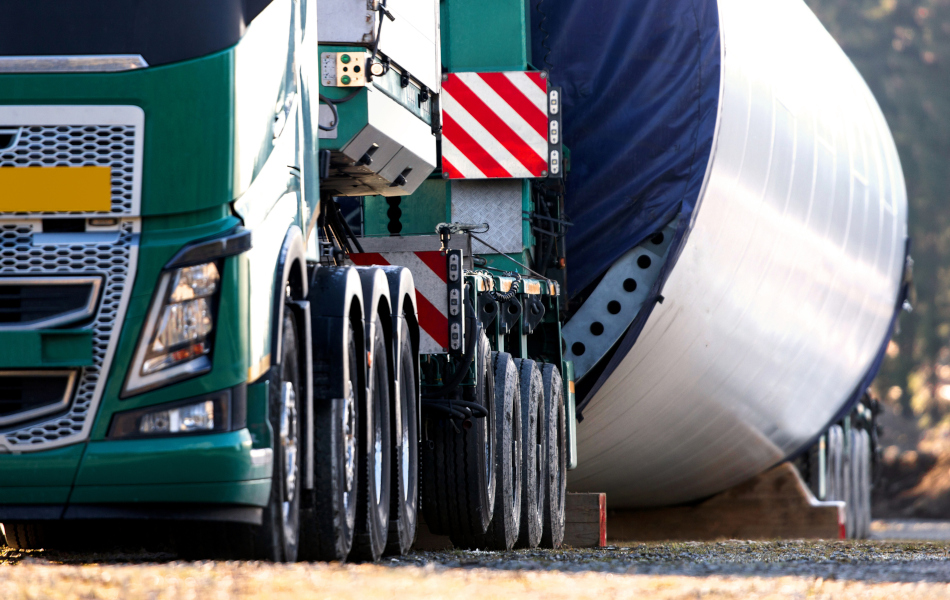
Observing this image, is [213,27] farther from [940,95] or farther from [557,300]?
[940,95]

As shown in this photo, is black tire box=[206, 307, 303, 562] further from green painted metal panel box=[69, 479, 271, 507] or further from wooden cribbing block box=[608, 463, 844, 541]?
wooden cribbing block box=[608, 463, 844, 541]

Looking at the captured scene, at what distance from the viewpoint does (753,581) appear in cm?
487

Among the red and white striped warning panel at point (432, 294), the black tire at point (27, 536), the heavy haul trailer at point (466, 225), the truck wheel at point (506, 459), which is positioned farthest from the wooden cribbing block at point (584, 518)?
the black tire at point (27, 536)

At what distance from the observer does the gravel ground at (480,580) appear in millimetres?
4137

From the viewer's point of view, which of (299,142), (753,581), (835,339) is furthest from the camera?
(835,339)

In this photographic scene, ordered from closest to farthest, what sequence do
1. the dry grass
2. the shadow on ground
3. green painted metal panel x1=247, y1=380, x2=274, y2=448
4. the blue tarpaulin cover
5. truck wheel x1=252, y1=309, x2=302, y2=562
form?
1. the dry grass
2. green painted metal panel x1=247, y1=380, x2=274, y2=448
3. truck wheel x1=252, y1=309, x2=302, y2=562
4. the shadow on ground
5. the blue tarpaulin cover

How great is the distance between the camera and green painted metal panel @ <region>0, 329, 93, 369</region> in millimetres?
4902

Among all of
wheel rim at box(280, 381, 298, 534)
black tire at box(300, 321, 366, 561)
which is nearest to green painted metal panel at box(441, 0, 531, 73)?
black tire at box(300, 321, 366, 561)

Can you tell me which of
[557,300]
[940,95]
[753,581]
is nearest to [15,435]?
[753,581]

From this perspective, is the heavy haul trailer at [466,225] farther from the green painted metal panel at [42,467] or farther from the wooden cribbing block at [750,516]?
the wooden cribbing block at [750,516]

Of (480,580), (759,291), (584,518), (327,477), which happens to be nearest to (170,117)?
(327,477)

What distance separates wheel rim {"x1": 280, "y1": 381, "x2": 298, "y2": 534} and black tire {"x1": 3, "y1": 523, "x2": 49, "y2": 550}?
2.35 m

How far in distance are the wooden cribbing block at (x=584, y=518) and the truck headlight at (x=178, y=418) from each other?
6.07 metres

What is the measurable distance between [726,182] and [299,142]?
5559mm
